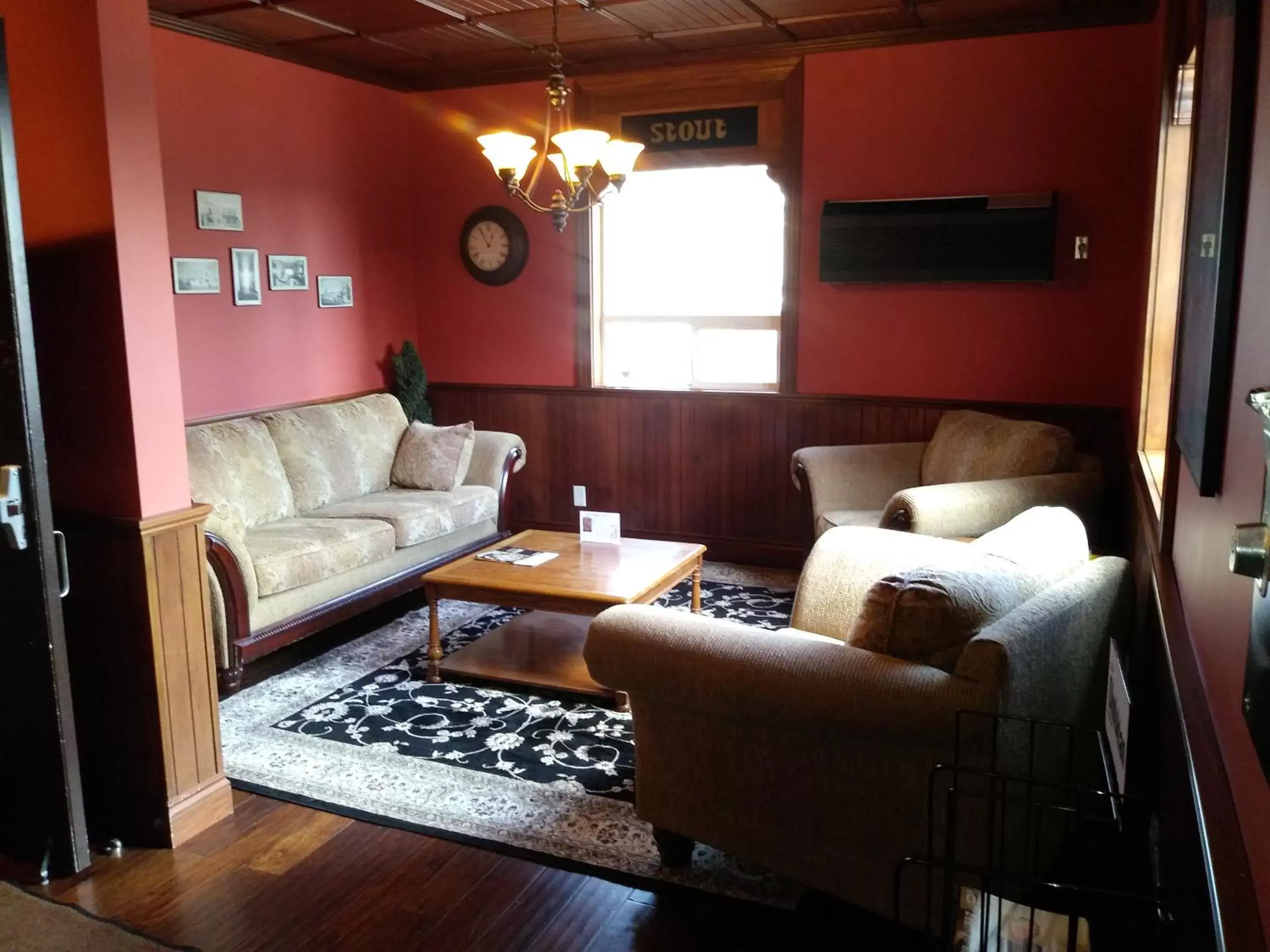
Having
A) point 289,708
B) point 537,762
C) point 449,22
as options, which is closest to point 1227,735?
point 537,762

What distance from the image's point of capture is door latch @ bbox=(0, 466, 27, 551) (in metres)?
2.40

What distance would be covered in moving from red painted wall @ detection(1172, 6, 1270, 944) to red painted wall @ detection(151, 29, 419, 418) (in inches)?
169

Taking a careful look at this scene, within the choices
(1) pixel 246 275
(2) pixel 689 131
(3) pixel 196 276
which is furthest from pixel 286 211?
(2) pixel 689 131

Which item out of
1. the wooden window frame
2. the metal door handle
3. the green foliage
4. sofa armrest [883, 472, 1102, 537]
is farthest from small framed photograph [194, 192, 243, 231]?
sofa armrest [883, 472, 1102, 537]

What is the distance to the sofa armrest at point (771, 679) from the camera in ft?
6.61

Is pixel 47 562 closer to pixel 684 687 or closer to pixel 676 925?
pixel 684 687

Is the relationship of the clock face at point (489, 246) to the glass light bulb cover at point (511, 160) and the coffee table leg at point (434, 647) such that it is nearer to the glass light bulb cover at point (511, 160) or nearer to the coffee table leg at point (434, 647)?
the glass light bulb cover at point (511, 160)

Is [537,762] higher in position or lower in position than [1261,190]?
lower

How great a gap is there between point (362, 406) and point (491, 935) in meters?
3.59

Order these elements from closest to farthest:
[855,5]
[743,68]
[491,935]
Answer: [491,935] < [855,5] < [743,68]

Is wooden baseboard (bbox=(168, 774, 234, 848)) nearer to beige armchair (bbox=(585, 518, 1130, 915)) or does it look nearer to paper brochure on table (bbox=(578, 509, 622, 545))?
beige armchair (bbox=(585, 518, 1130, 915))

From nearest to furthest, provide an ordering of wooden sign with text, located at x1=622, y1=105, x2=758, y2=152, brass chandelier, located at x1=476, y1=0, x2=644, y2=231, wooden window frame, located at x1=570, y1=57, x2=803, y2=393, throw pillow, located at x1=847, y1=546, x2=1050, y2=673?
throw pillow, located at x1=847, y1=546, x2=1050, y2=673
brass chandelier, located at x1=476, y1=0, x2=644, y2=231
wooden window frame, located at x1=570, y1=57, x2=803, y2=393
wooden sign with text, located at x1=622, y1=105, x2=758, y2=152

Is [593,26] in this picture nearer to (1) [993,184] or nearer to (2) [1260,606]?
(1) [993,184]

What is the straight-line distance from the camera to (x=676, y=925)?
95.9 inches
